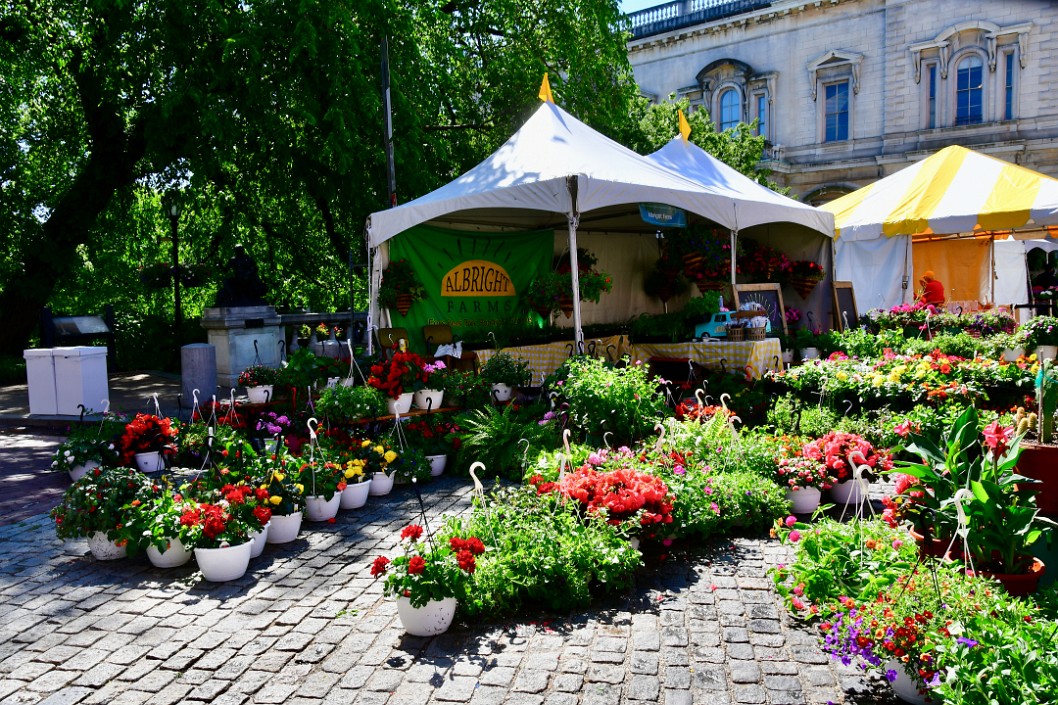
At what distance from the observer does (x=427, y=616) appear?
4.02m

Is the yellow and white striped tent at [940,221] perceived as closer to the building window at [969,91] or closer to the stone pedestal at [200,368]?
the stone pedestal at [200,368]

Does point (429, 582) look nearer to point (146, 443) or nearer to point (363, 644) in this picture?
point (363, 644)

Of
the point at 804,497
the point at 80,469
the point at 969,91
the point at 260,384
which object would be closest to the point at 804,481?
the point at 804,497

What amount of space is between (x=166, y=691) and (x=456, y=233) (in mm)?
8423

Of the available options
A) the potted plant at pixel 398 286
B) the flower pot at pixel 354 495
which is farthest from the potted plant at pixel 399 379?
the potted plant at pixel 398 286

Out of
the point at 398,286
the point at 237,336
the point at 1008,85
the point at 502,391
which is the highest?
the point at 1008,85

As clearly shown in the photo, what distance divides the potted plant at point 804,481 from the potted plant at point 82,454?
20.2 feet

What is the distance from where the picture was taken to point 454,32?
56.1 ft

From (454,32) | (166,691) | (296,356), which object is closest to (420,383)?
(296,356)

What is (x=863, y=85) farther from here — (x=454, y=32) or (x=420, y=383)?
(x=420, y=383)

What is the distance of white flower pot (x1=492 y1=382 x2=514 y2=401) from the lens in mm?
8734

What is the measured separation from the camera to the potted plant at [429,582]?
3.95 meters

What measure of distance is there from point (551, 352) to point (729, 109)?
2645 cm

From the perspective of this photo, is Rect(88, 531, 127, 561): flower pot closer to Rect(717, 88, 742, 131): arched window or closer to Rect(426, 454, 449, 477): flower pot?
Rect(426, 454, 449, 477): flower pot
